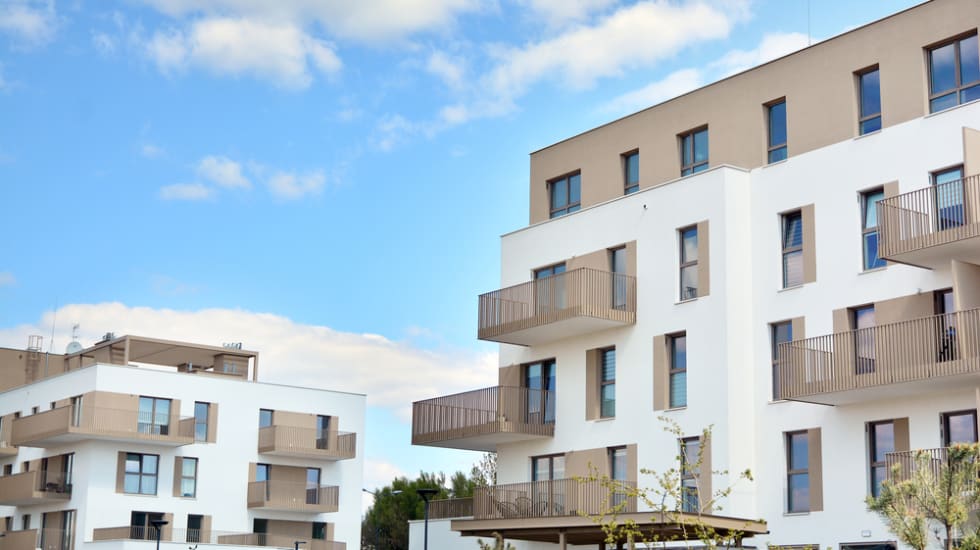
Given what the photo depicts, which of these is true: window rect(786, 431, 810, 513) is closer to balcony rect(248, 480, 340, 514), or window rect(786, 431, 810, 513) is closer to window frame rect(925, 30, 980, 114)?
window frame rect(925, 30, 980, 114)

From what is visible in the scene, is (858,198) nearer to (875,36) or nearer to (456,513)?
(875,36)

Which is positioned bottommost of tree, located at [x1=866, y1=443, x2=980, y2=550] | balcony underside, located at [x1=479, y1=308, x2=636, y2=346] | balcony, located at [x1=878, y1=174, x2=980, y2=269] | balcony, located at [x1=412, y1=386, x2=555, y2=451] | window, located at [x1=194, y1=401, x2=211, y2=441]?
tree, located at [x1=866, y1=443, x2=980, y2=550]

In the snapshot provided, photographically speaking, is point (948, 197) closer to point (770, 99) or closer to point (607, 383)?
point (770, 99)

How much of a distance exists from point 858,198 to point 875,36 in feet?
12.2

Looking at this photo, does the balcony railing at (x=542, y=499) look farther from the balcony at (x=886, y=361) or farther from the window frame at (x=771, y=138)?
the window frame at (x=771, y=138)

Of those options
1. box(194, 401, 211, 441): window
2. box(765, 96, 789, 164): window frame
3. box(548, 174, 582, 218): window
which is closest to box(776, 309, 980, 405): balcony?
box(765, 96, 789, 164): window frame

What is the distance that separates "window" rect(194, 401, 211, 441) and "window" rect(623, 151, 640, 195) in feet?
87.7

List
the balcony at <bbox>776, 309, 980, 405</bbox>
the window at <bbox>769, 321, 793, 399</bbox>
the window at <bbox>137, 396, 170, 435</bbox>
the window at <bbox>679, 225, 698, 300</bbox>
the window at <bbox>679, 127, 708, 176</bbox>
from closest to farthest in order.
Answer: the balcony at <bbox>776, 309, 980, 405</bbox> < the window at <bbox>769, 321, 793, 399</bbox> < the window at <bbox>679, 225, 698, 300</bbox> < the window at <bbox>679, 127, 708, 176</bbox> < the window at <bbox>137, 396, 170, 435</bbox>

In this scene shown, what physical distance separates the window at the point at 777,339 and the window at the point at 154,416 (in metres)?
30.7

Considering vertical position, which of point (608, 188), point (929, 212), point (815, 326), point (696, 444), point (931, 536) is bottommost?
point (931, 536)

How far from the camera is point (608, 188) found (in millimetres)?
37000

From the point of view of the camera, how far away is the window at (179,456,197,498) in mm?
55688

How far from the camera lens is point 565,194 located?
38812 mm

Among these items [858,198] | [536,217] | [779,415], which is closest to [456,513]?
[536,217]
